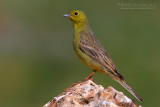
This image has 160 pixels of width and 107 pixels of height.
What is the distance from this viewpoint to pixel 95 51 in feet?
31.0

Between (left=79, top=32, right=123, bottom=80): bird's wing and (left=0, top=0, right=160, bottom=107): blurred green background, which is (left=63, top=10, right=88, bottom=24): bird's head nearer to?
(left=79, top=32, right=123, bottom=80): bird's wing

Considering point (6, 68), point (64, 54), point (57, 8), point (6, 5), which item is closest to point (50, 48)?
point (64, 54)

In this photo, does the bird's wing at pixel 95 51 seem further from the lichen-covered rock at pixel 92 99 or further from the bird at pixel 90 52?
the lichen-covered rock at pixel 92 99

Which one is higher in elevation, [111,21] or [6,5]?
[6,5]

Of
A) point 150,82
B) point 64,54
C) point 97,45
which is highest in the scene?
point 97,45

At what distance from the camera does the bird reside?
9078 millimetres

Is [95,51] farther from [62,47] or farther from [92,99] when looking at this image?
[62,47]

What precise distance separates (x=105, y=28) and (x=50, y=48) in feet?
7.94

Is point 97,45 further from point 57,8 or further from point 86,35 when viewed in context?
point 57,8

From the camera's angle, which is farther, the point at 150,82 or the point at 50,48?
the point at 50,48

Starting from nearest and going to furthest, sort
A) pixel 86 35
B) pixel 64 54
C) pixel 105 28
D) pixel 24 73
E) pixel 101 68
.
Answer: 1. pixel 101 68
2. pixel 86 35
3. pixel 24 73
4. pixel 64 54
5. pixel 105 28

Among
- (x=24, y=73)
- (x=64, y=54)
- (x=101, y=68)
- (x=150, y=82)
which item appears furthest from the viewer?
(x=64, y=54)

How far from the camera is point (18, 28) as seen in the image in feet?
65.3

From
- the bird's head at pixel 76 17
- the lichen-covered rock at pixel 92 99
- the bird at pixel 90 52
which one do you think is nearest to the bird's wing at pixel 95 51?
the bird at pixel 90 52
